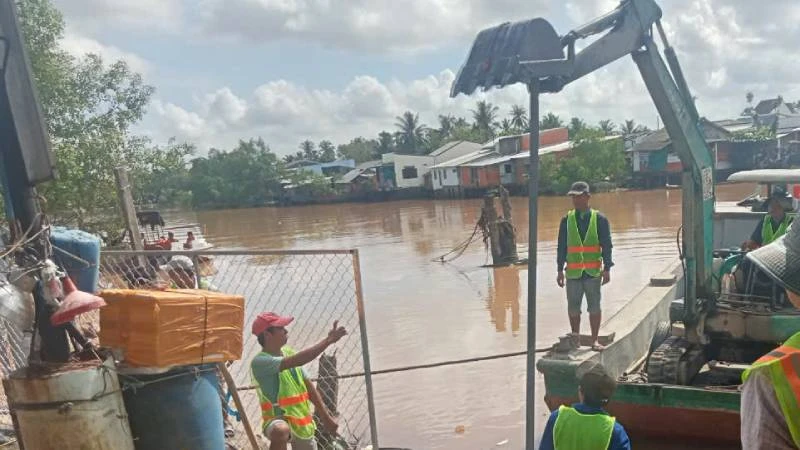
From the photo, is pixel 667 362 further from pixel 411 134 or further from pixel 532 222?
pixel 411 134

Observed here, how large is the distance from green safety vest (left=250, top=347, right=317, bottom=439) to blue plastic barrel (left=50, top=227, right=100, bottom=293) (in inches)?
42.1

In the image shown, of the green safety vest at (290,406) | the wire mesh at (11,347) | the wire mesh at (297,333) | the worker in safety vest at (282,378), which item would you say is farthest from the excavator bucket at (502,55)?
the wire mesh at (11,347)

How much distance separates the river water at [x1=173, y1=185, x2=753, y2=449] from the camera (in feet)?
26.5

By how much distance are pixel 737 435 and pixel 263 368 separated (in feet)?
13.6

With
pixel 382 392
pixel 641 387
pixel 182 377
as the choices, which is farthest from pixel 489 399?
pixel 182 377

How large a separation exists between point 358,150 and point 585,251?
109936 millimetres

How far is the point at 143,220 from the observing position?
84.9ft

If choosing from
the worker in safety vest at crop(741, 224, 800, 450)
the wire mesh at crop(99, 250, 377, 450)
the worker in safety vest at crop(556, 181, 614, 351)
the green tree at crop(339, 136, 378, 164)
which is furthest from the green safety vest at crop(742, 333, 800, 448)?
the green tree at crop(339, 136, 378, 164)

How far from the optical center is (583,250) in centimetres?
690

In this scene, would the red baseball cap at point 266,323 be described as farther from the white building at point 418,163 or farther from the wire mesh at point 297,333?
the white building at point 418,163

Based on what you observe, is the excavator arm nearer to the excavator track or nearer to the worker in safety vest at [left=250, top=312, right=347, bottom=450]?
the excavator track

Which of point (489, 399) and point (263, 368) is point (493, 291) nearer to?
point (489, 399)

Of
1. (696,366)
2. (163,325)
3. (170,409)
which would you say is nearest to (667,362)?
(696,366)

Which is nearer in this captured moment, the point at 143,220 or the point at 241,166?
the point at 143,220
